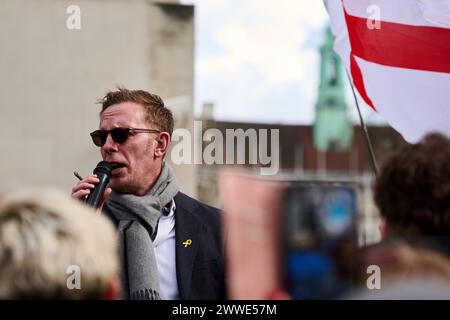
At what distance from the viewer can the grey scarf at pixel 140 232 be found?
2.93 meters

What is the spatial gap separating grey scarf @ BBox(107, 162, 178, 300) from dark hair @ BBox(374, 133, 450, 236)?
113cm

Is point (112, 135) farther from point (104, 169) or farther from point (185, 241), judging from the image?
point (185, 241)

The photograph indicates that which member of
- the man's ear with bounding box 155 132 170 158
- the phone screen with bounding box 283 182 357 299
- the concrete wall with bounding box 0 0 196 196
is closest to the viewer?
the phone screen with bounding box 283 182 357 299

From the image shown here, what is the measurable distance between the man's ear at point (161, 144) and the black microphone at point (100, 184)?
0.31 metres

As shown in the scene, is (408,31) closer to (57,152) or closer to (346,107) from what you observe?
(57,152)

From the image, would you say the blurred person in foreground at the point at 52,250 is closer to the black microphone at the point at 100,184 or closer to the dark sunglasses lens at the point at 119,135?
the black microphone at the point at 100,184

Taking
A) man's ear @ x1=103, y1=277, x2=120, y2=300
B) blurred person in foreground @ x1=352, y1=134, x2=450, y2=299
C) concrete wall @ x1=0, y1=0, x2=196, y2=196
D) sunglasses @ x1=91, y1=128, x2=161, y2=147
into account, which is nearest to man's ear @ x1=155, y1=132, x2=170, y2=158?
sunglasses @ x1=91, y1=128, x2=161, y2=147

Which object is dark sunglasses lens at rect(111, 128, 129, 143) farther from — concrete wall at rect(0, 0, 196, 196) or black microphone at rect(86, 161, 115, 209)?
concrete wall at rect(0, 0, 196, 196)

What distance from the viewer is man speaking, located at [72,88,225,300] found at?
2.98 metres

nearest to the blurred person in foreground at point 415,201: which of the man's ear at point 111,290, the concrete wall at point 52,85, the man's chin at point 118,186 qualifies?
the man's ear at point 111,290

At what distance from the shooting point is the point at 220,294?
3018mm
